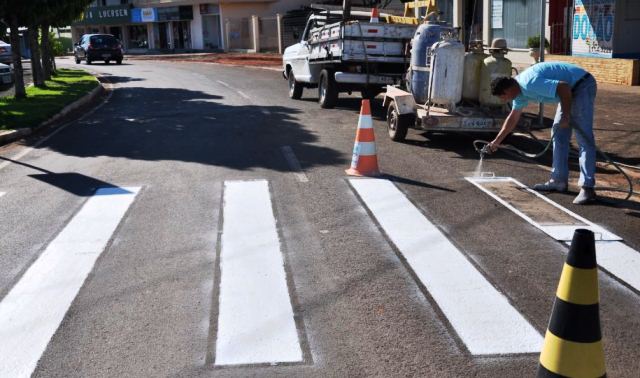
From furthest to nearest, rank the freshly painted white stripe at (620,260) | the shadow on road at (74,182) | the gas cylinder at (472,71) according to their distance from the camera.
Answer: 1. the gas cylinder at (472,71)
2. the shadow on road at (74,182)
3. the freshly painted white stripe at (620,260)

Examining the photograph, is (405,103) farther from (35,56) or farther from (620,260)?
(35,56)

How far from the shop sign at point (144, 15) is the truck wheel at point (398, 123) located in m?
51.4

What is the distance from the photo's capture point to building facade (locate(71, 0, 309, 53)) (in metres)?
52.0

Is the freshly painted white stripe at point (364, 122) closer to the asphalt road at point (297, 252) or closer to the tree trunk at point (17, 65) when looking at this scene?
the asphalt road at point (297, 252)

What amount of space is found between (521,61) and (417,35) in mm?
14133

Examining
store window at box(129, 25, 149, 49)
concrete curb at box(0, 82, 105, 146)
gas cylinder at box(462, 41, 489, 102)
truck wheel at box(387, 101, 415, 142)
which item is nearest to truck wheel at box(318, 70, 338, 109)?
truck wheel at box(387, 101, 415, 142)

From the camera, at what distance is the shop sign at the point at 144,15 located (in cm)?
5932

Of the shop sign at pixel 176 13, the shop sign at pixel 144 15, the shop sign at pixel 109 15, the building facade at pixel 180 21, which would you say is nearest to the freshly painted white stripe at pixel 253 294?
the building facade at pixel 180 21

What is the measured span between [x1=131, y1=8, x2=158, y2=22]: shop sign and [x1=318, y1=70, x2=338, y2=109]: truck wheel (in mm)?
46706

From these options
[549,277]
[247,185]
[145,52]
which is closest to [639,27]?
[247,185]

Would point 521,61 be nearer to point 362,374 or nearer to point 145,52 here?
point 362,374

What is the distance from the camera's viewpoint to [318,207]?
7508 mm

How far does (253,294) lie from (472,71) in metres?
6.78

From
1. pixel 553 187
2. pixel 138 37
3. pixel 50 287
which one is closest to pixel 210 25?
pixel 138 37
